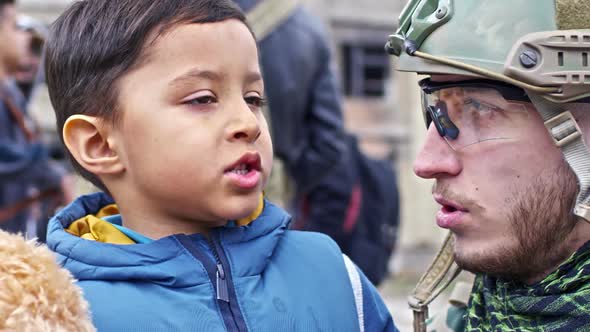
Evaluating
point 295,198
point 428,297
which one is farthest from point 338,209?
point 428,297

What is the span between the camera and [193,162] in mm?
2168

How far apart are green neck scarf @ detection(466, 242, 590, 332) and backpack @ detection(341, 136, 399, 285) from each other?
318 centimetres

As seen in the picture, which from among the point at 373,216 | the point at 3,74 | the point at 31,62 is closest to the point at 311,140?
the point at 373,216

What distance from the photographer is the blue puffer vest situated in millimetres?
2100

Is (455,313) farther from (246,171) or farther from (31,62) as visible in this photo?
(31,62)

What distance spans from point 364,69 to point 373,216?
13688 millimetres

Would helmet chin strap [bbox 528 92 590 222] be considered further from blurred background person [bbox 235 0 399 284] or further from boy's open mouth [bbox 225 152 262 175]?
blurred background person [bbox 235 0 399 284]

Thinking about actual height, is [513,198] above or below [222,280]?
above

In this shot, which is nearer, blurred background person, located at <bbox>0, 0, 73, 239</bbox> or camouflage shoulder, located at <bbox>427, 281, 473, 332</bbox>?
camouflage shoulder, located at <bbox>427, 281, 473, 332</bbox>

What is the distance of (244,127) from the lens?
2174 millimetres

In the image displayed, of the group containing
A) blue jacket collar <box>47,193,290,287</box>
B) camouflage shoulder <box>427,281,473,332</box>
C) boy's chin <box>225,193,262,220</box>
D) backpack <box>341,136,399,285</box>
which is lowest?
backpack <box>341,136,399,285</box>

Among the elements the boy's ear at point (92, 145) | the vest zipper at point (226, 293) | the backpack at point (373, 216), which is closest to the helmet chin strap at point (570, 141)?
the vest zipper at point (226, 293)

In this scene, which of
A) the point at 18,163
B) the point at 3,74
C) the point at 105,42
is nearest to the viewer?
the point at 105,42

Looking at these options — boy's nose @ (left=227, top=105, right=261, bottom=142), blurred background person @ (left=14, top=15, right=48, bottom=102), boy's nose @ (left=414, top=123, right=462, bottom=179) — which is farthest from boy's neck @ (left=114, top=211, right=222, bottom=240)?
blurred background person @ (left=14, top=15, right=48, bottom=102)
